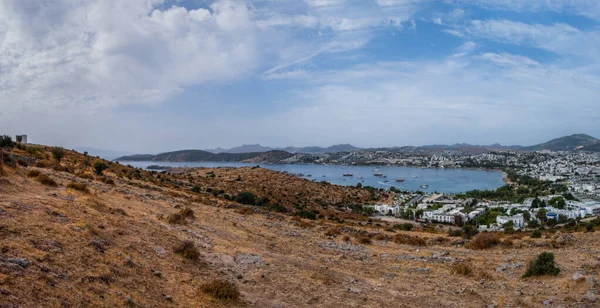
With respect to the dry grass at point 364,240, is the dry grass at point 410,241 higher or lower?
lower

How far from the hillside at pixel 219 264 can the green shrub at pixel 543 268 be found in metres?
0.21

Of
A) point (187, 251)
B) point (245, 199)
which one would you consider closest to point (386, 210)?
point (245, 199)

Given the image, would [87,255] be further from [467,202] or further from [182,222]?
[467,202]

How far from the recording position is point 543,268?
10.1 m

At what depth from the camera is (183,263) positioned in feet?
27.2

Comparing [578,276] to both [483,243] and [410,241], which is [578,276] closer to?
[483,243]

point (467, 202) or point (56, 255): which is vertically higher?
point (56, 255)

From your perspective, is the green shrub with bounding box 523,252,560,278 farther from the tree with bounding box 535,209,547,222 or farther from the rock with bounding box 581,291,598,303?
the tree with bounding box 535,209,547,222

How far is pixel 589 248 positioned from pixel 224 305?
13693mm

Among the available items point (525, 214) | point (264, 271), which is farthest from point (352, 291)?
point (525, 214)

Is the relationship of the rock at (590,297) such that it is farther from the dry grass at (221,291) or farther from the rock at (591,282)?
the dry grass at (221,291)

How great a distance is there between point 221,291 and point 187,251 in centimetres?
221

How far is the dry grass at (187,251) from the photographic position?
8680mm

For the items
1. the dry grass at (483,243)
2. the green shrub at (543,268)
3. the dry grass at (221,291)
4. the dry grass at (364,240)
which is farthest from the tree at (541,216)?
the dry grass at (221,291)
